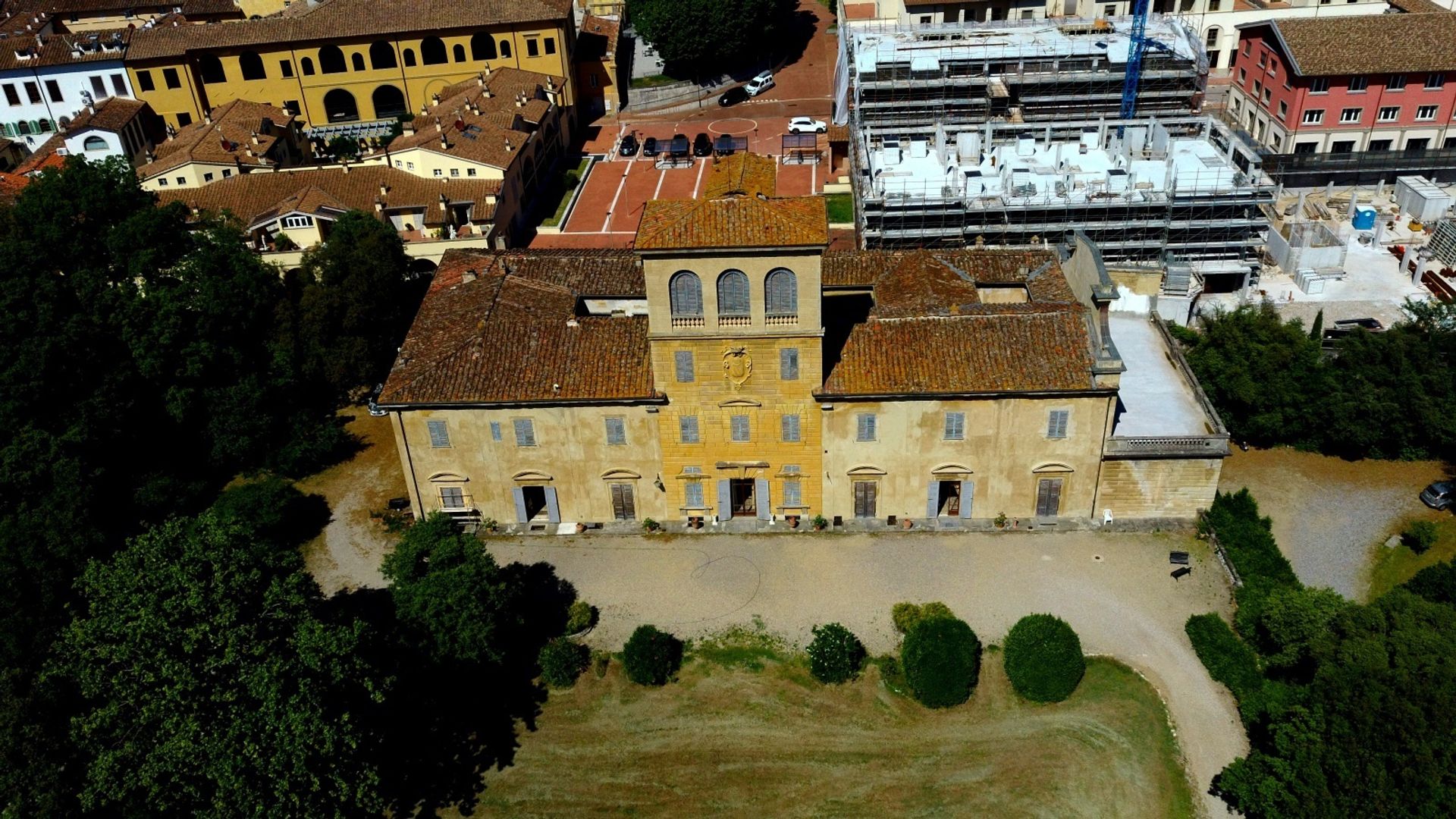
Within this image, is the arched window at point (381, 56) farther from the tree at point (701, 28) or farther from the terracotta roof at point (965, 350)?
the terracotta roof at point (965, 350)

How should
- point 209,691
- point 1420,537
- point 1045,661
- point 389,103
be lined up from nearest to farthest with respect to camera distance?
point 209,691 → point 1045,661 → point 1420,537 → point 389,103

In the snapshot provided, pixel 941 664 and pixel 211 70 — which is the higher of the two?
pixel 211 70

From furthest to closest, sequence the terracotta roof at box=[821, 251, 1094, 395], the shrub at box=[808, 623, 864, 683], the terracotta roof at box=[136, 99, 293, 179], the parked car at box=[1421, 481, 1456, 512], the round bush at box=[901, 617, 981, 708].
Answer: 1. the terracotta roof at box=[136, 99, 293, 179]
2. the parked car at box=[1421, 481, 1456, 512]
3. the terracotta roof at box=[821, 251, 1094, 395]
4. the shrub at box=[808, 623, 864, 683]
5. the round bush at box=[901, 617, 981, 708]

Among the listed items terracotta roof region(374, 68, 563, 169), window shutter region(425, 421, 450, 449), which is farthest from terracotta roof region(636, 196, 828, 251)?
terracotta roof region(374, 68, 563, 169)

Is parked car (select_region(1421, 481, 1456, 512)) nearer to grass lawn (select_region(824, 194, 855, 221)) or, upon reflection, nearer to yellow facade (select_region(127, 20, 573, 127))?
grass lawn (select_region(824, 194, 855, 221))

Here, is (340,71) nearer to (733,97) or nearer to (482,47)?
(482,47)

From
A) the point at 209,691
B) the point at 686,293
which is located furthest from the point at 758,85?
the point at 209,691

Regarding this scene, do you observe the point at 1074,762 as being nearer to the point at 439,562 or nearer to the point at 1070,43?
the point at 439,562
